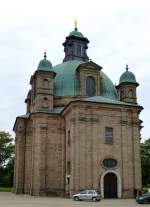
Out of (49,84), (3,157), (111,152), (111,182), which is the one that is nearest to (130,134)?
(111,152)

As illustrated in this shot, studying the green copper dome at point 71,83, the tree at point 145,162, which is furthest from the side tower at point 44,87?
the tree at point 145,162

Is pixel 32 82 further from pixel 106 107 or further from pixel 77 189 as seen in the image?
pixel 77 189

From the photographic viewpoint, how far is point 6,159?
81250 mm

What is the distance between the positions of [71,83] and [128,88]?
25.8 feet

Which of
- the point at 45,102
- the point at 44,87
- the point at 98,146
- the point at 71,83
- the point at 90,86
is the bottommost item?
the point at 98,146

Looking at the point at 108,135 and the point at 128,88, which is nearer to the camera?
the point at 108,135

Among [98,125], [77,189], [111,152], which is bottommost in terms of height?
[77,189]

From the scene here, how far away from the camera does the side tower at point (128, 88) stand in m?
51.4

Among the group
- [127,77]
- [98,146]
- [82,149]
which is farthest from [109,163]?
[127,77]

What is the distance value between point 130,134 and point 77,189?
9213 mm

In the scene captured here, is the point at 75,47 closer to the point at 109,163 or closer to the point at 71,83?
the point at 71,83

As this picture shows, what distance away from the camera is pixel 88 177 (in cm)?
4075

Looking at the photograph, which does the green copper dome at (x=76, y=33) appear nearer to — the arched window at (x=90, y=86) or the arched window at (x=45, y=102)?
the arched window at (x=90, y=86)

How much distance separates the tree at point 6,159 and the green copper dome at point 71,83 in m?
31.6
